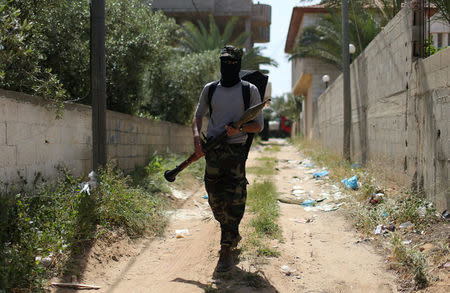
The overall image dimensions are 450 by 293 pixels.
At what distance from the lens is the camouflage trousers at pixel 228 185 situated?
357cm

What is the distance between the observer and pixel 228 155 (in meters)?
3.57

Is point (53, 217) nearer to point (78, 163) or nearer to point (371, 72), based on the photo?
point (78, 163)

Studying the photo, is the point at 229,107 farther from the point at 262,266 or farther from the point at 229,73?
the point at 262,266

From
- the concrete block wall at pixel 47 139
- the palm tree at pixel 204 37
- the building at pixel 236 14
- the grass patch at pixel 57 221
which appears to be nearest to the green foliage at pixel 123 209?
the grass patch at pixel 57 221

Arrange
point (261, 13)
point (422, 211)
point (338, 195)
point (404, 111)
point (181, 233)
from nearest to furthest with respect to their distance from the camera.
Answer: point (422, 211) < point (181, 233) < point (404, 111) < point (338, 195) < point (261, 13)

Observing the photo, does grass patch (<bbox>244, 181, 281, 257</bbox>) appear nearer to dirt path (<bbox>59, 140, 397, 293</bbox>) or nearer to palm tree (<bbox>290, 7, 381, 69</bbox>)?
dirt path (<bbox>59, 140, 397, 293</bbox>)

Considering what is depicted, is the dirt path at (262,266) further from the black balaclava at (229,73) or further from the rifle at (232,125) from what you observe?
the black balaclava at (229,73)

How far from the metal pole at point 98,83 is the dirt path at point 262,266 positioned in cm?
131

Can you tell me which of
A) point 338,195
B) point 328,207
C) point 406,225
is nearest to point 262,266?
point 406,225

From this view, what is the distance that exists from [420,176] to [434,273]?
2.01 m

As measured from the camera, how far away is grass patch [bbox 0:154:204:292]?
2904 mm

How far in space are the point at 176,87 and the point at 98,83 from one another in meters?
6.18

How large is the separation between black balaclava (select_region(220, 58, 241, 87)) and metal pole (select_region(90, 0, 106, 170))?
6.66ft

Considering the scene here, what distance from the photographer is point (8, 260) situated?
111 inches
